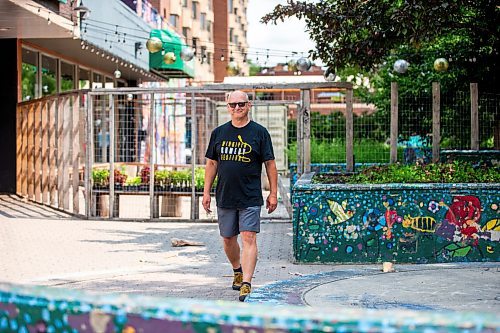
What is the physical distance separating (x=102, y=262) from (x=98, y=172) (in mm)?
6254

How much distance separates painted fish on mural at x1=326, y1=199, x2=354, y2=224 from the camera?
1034 cm

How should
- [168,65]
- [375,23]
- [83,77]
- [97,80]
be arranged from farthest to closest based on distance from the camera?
1. [168,65]
2. [97,80]
3. [83,77]
4. [375,23]

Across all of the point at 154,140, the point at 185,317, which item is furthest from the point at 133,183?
the point at 185,317

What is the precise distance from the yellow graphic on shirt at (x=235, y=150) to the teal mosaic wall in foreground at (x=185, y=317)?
5297mm

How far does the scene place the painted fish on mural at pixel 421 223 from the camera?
10.3m

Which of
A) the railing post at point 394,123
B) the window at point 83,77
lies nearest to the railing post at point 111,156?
the railing post at point 394,123

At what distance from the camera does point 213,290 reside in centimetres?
862

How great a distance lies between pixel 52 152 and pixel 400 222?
31.6 ft

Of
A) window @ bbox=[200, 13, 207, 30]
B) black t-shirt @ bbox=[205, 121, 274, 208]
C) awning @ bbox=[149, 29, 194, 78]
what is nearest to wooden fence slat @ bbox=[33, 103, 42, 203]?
awning @ bbox=[149, 29, 194, 78]

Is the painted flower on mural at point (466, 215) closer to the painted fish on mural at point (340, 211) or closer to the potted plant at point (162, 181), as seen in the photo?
the painted fish on mural at point (340, 211)

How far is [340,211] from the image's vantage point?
1036 cm

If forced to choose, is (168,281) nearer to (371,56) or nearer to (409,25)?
(409,25)

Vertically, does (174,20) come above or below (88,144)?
above

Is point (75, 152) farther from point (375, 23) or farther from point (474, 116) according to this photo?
point (474, 116)
